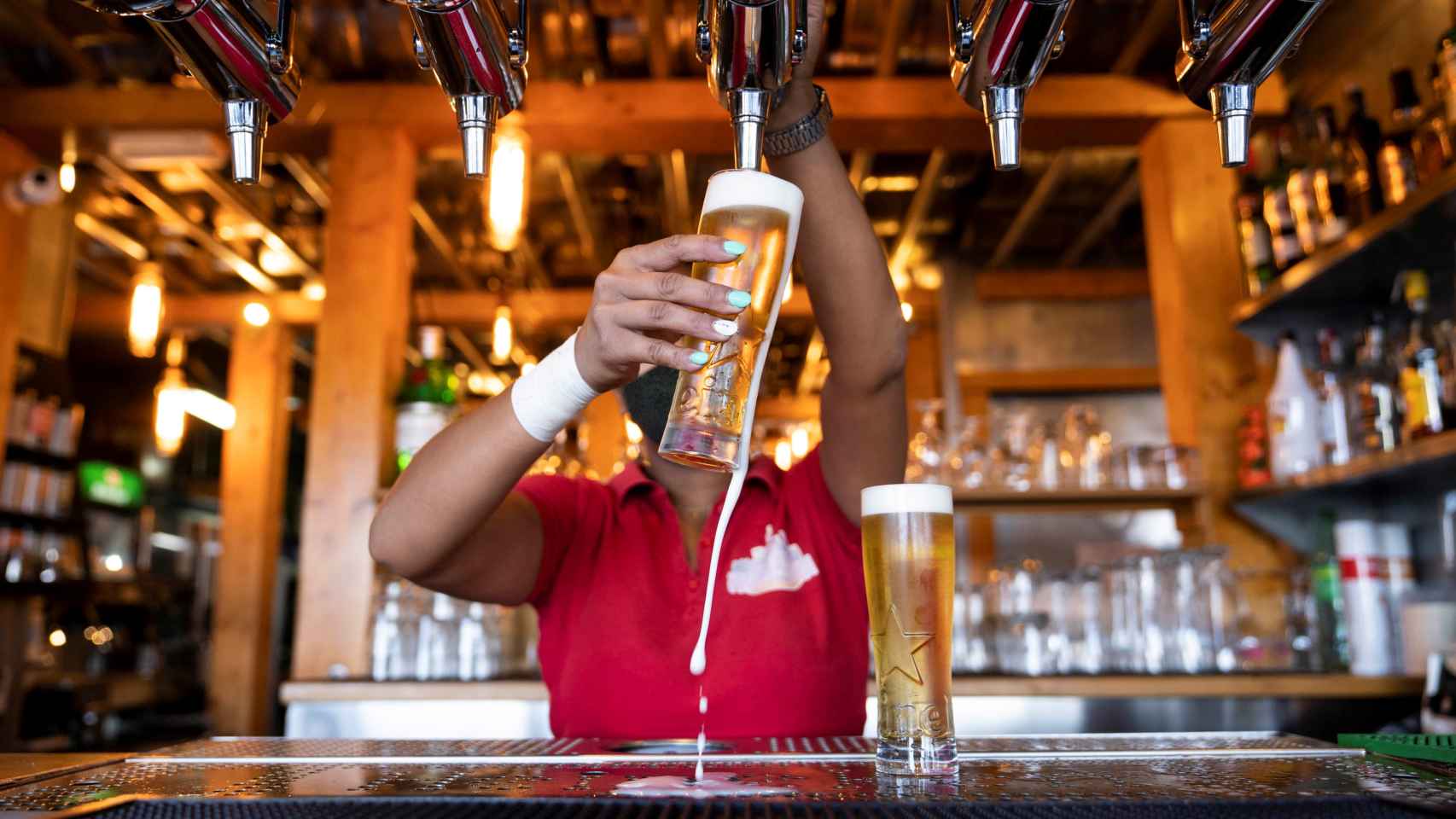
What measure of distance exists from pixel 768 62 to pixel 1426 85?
2.32 m

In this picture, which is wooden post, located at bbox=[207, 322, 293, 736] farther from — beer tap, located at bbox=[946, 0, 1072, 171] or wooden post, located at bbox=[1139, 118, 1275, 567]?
beer tap, located at bbox=[946, 0, 1072, 171]

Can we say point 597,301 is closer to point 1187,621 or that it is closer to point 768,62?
point 768,62

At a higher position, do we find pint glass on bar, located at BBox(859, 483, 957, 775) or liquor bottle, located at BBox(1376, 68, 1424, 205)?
liquor bottle, located at BBox(1376, 68, 1424, 205)

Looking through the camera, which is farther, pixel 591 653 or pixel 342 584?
pixel 342 584

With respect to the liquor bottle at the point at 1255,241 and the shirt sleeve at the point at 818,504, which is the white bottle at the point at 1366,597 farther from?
the shirt sleeve at the point at 818,504

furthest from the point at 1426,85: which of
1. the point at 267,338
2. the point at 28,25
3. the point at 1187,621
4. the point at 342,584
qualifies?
the point at 267,338

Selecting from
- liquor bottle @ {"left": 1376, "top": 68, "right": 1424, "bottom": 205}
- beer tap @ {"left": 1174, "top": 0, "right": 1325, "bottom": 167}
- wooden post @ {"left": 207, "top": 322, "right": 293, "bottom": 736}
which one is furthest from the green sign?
beer tap @ {"left": 1174, "top": 0, "right": 1325, "bottom": 167}

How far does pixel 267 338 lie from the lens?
550 cm

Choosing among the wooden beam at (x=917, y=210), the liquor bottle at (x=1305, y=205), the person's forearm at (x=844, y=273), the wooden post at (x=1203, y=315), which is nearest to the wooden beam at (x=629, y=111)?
the wooden post at (x=1203, y=315)

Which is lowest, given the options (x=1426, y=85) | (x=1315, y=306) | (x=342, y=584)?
(x=342, y=584)

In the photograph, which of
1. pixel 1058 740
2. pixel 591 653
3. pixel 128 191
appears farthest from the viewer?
pixel 128 191

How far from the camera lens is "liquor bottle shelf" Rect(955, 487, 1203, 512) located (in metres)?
2.78

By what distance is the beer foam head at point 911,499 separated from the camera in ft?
2.74

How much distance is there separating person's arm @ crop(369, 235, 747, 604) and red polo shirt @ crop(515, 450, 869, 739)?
0.25 ft
